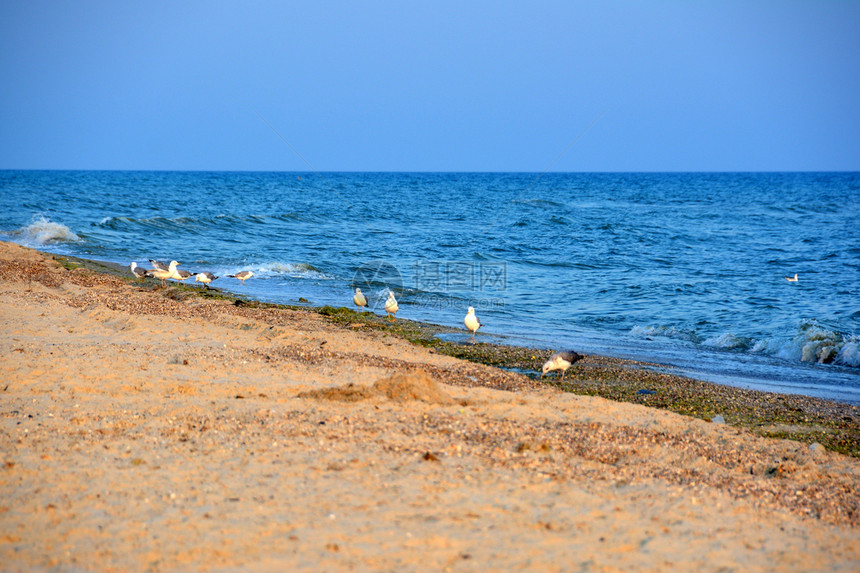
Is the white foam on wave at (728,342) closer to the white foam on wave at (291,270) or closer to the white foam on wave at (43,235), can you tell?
the white foam on wave at (291,270)

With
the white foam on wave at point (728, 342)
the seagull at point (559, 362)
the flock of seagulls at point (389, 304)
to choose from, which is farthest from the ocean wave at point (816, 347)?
the seagull at point (559, 362)

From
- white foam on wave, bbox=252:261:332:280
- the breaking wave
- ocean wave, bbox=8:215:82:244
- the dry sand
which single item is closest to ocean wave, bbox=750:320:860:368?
the breaking wave

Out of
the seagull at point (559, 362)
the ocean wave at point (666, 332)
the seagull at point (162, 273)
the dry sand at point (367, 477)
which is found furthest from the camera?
the seagull at point (162, 273)

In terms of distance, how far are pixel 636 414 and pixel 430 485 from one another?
3.32 m

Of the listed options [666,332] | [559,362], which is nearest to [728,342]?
[666,332]

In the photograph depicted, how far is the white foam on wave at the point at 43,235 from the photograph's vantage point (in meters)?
25.8

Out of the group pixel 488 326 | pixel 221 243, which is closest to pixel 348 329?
pixel 488 326

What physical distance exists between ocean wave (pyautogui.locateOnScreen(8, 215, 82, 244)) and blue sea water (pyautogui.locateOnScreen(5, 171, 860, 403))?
0.29 feet

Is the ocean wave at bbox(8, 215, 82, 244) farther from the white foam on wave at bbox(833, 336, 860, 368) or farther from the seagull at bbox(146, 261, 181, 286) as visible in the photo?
the white foam on wave at bbox(833, 336, 860, 368)

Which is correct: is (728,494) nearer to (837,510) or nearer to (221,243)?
(837,510)

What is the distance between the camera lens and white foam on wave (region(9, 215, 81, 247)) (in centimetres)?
2577

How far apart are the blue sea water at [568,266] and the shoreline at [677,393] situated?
33.7 inches

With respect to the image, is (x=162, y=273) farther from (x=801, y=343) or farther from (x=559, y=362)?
(x=801, y=343)

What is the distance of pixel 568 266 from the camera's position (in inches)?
896
